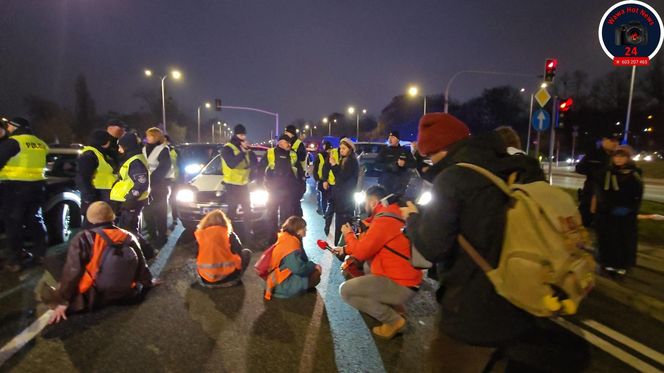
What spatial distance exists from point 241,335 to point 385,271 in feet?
4.62

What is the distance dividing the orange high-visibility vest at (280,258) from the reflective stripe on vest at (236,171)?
2.40 m

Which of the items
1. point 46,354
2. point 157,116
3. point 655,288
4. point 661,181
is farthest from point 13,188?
point 157,116

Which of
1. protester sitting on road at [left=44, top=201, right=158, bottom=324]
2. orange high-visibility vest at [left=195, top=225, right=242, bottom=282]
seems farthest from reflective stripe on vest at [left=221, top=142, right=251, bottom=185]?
protester sitting on road at [left=44, top=201, right=158, bottom=324]

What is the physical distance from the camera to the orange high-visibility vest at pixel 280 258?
4.79 m

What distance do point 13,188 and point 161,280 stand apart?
7.42 feet

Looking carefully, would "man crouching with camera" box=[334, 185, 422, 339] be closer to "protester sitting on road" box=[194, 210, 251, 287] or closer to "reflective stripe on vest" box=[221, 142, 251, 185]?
"protester sitting on road" box=[194, 210, 251, 287]

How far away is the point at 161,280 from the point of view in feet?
17.8

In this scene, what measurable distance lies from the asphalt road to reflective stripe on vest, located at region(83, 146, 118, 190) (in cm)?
142

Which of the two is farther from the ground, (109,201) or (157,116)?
(157,116)

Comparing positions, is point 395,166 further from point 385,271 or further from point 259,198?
point 385,271

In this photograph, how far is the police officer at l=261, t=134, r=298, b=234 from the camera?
7.05 meters

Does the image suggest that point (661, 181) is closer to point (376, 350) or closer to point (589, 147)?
point (589, 147)

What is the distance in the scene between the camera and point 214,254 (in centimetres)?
508

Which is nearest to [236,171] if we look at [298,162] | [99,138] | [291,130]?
[298,162]
